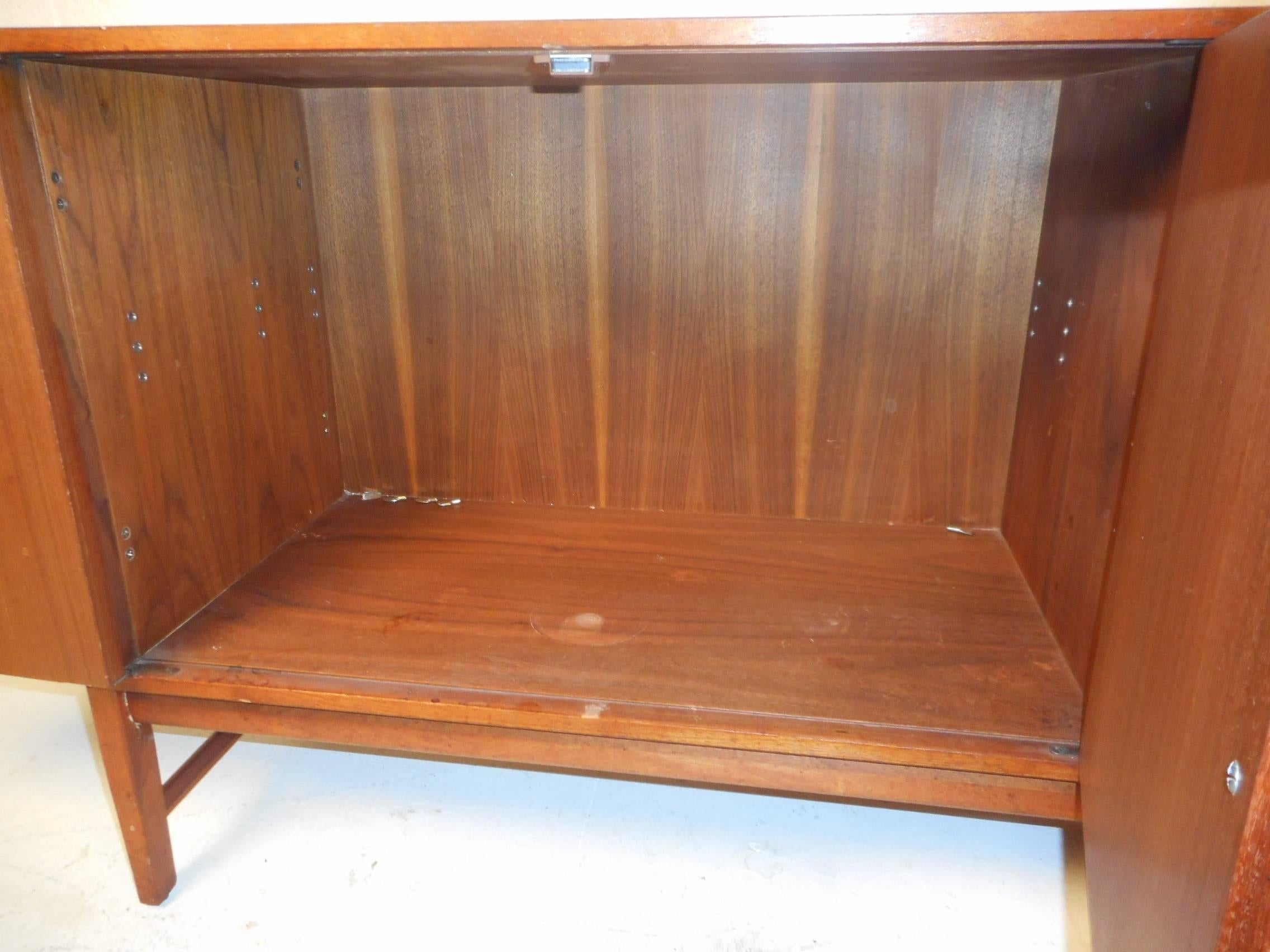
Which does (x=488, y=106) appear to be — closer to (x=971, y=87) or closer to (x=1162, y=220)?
(x=971, y=87)

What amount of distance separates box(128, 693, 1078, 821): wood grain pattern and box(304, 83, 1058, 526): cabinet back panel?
0.48 meters

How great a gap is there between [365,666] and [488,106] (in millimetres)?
696

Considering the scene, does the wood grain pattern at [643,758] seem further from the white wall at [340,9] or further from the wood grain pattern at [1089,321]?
the white wall at [340,9]

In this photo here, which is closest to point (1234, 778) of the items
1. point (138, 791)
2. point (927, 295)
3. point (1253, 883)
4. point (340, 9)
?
point (1253, 883)

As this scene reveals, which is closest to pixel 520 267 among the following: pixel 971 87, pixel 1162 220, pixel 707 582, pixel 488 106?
pixel 488 106

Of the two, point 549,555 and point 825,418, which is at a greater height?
point 825,418

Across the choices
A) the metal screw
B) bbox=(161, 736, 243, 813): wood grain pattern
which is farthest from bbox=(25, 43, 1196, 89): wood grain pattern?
bbox=(161, 736, 243, 813): wood grain pattern

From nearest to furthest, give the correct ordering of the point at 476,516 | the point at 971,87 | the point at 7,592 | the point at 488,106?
the point at 7,592, the point at 971,87, the point at 488,106, the point at 476,516

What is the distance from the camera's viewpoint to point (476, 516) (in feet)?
4.13

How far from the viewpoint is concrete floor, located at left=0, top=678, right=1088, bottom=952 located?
3.14 feet

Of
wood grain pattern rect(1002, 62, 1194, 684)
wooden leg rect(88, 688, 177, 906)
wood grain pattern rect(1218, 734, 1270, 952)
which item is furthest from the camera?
wooden leg rect(88, 688, 177, 906)

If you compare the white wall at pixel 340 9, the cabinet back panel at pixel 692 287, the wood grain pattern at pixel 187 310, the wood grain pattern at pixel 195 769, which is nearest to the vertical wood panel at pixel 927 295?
the cabinet back panel at pixel 692 287

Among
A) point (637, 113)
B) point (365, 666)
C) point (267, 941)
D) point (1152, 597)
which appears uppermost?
point (637, 113)

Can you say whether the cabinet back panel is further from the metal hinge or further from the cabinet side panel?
the cabinet side panel
